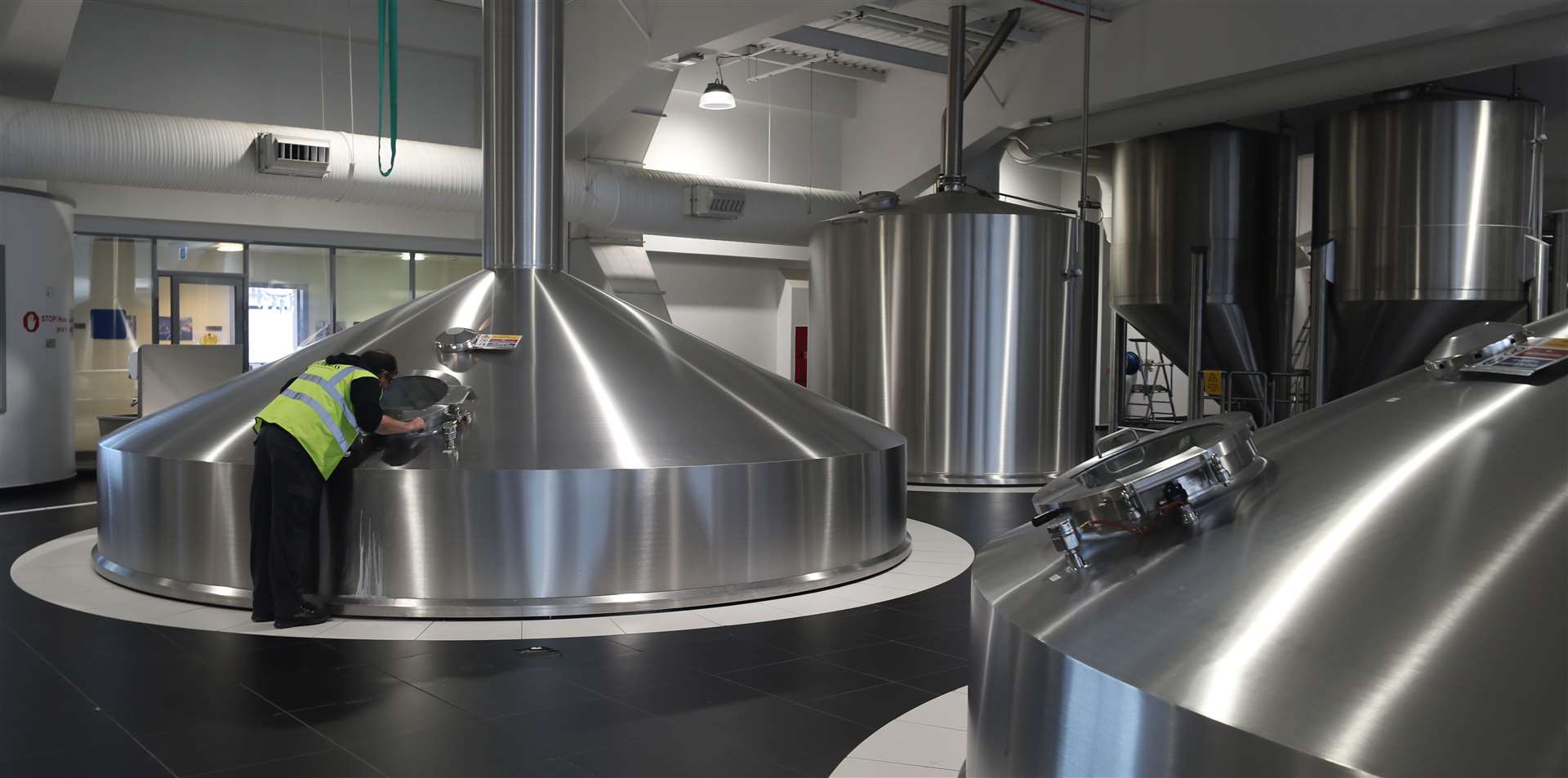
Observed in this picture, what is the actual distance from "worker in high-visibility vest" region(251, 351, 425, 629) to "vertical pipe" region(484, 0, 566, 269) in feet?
6.32

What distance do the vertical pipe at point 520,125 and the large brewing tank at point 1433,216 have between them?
7.84m

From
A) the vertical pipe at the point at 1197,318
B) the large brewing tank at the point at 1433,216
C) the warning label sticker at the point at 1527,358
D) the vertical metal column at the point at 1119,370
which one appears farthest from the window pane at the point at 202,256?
the warning label sticker at the point at 1527,358

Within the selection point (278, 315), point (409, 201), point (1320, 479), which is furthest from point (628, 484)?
point (278, 315)

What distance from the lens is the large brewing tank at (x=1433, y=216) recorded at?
34.8ft

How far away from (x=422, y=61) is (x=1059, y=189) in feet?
30.3

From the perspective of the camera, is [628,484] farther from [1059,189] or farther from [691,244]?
[1059,189]

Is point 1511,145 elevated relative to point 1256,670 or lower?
elevated

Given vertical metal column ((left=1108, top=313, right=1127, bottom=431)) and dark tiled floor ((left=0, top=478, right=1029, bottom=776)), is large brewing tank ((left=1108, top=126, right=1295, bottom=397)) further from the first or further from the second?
dark tiled floor ((left=0, top=478, right=1029, bottom=776))

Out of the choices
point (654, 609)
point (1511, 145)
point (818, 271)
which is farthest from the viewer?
point (818, 271)

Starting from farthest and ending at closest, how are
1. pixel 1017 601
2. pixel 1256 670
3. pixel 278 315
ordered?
pixel 278 315 < pixel 1017 601 < pixel 1256 670

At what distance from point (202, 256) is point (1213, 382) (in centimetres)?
1154

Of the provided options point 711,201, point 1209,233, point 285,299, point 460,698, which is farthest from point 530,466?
point 285,299

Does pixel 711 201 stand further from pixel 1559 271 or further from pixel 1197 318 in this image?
pixel 1559 271

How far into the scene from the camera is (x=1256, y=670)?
6.56 feet
